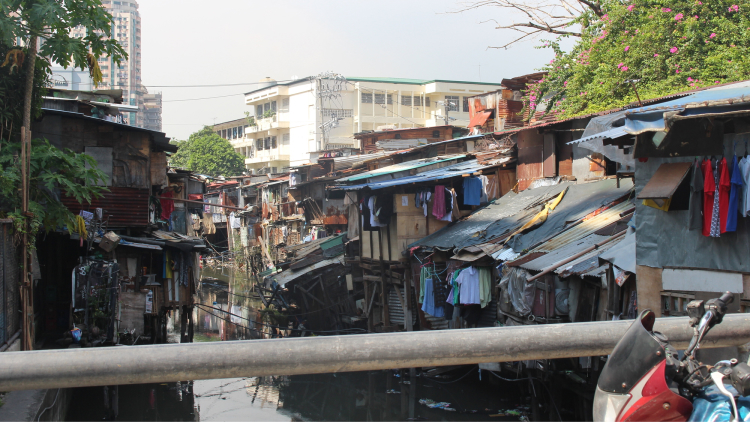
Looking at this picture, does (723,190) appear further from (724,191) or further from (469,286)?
(469,286)

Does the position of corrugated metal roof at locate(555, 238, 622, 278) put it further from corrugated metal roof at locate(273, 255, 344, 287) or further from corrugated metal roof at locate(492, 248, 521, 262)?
corrugated metal roof at locate(273, 255, 344, 287)

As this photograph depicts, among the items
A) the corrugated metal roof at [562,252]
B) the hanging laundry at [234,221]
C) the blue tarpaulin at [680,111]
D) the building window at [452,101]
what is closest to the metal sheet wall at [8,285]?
the blue tarpaulin at [680,111]

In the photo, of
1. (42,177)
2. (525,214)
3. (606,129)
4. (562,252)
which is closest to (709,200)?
(606,129)

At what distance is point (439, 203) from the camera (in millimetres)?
18797

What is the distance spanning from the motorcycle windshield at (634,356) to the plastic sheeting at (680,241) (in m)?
6.05

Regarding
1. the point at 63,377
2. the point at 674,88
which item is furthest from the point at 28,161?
the point at 674,88

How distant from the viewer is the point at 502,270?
13914 millimetres

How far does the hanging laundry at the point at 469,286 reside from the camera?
1538 cm

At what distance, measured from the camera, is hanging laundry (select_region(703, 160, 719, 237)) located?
696 centimetres

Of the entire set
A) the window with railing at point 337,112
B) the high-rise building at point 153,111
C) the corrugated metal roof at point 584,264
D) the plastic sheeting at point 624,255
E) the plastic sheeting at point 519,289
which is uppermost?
the high-rise building at point 153,111

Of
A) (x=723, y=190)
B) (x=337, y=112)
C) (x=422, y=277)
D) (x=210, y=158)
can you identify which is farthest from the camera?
(x=210, y=158)

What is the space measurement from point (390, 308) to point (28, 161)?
13705mm

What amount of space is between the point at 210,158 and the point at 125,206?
4011 cm

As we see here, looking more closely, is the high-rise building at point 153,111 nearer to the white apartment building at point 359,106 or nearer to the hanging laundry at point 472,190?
the white apartment building at point 359,106
